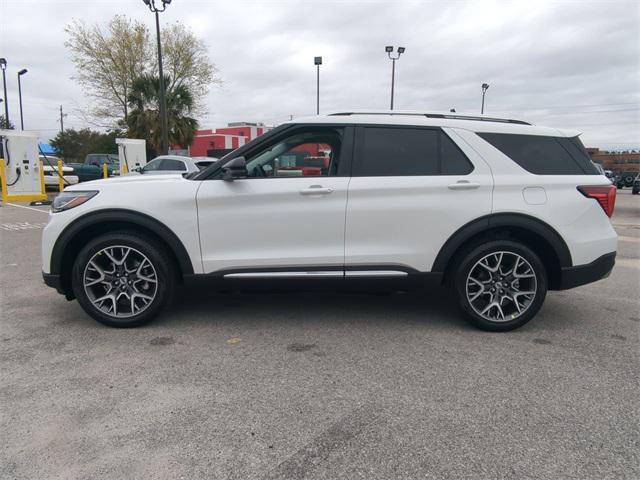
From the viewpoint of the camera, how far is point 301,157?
413cm

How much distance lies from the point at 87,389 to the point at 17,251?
225 inches

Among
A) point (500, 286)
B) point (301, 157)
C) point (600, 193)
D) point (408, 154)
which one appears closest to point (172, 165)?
point (301, 157)

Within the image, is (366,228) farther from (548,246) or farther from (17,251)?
(17,251)

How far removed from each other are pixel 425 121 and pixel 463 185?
0.66 metres

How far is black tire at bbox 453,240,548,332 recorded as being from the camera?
394 cm

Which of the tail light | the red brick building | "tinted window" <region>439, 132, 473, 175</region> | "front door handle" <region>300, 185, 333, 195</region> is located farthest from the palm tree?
the tail light

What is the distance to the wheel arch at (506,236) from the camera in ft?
12.8

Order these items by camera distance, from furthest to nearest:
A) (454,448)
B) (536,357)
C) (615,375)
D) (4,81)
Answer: (4,81) → (536,357) → (615,375) → (454,448)

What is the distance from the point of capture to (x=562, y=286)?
4.04m

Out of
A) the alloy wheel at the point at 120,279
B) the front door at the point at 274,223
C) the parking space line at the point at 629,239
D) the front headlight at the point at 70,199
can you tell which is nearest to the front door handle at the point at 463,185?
the front door at the point at 274,223

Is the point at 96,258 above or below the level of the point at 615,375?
above

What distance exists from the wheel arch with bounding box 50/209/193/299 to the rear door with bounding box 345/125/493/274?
1.43 meters

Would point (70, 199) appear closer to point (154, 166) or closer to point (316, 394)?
point (316, 394)

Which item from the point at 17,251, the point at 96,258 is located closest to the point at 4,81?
the point at 17,251
